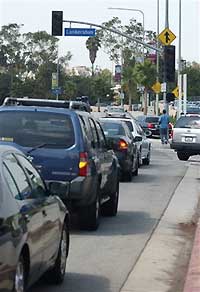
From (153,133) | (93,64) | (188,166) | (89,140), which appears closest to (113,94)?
(93,64)

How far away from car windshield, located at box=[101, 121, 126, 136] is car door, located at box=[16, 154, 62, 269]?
503 inches

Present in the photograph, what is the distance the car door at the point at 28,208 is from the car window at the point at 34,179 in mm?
147

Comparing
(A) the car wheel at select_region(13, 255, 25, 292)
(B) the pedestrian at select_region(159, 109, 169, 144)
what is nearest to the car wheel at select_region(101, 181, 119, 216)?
(A) the car wheel at select_region(13, 255, 25, 292)

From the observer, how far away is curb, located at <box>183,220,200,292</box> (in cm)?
782

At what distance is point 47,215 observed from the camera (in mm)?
7145

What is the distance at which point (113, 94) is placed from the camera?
124750 millimetres

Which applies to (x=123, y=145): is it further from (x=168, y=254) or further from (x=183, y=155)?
(x=168, y=254)

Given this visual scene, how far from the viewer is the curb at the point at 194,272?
7.82 m

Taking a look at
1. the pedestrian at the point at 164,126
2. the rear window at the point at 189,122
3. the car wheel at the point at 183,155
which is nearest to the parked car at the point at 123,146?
the rear window at the point at 189,122

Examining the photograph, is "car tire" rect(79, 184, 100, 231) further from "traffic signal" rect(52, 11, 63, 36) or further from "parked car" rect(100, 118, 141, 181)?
"traffic signal" rect(52, 11, 63, 36)

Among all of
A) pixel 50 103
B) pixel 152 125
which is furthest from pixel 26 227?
pixel 152 125

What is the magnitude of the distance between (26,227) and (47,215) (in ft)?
2.98

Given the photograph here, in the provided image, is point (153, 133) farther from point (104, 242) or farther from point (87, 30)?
point (104, 242)

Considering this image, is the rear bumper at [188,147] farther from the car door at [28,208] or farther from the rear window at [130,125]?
the car door at [28,208]
